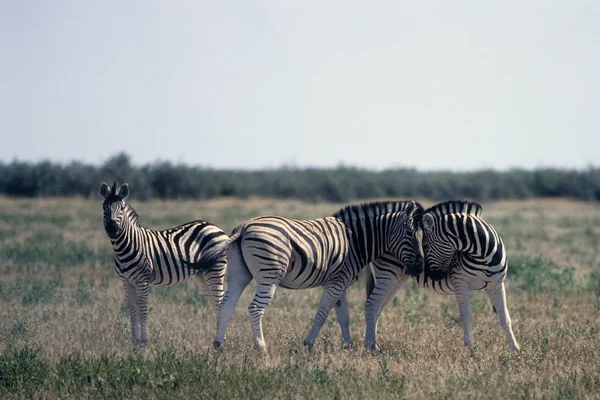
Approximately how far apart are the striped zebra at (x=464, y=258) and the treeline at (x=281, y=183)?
147 ft

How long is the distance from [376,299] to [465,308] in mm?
1102

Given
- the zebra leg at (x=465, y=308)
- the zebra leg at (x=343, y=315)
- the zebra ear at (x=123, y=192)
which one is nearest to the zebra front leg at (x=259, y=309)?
the zebra leg at (x=343, y=315)

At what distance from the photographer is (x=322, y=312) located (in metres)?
9.30

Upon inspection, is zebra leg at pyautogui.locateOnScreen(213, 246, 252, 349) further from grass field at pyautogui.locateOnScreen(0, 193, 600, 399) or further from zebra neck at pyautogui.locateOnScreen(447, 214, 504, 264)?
zebra neck at pyautogui.locateOnScreen(447, 214, 504, 264)

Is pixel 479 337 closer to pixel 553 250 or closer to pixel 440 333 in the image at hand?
pixel 440 333

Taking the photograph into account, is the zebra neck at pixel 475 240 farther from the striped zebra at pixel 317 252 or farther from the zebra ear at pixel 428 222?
the striped zebra at pixel 317 252

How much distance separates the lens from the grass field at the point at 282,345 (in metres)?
7.13

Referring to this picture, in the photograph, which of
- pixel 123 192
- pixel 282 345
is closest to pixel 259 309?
pixel 282 345

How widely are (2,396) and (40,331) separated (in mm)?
2973

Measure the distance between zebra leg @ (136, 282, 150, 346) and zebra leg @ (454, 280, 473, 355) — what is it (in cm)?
383

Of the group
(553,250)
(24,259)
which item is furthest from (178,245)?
(553,250)

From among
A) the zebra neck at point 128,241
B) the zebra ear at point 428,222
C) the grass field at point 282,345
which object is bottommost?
the grass field at point 282,345

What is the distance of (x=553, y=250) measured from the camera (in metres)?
20.7

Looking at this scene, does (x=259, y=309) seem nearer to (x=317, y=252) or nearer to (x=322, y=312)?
(x=322, y=312)
